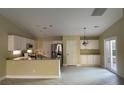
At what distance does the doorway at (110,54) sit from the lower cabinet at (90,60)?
1537 mm

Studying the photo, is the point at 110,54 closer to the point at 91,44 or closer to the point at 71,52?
the point at 91,44

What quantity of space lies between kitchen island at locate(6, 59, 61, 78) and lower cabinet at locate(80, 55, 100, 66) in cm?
511

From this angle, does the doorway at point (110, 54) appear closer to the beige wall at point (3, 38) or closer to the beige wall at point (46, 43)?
the beige wall at point (46, 43)

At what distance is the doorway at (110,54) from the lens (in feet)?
A: 28.9

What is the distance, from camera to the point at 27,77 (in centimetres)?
691

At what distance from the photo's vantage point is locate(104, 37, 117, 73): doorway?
8.80 metres

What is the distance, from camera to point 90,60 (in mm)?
11680

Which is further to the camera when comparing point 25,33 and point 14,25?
point 25,33

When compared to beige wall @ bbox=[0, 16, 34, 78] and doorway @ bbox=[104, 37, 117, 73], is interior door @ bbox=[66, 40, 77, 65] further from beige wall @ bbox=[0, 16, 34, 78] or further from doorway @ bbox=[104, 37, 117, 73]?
beige wall @ bbox=[0, 16, 34, 78]

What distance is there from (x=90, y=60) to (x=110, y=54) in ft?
8.01
